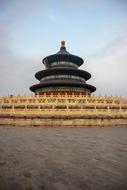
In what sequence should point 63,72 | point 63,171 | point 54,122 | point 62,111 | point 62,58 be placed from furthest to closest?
1. point 62,58
2. point 63,72
3. point 62,111
4. point 54,122
5. point 63,171

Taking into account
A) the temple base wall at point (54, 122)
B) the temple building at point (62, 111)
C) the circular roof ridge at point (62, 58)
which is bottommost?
the temple base wall at point (54, 122)

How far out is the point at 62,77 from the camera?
3750 cm

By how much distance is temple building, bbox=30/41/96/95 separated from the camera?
35844 mm

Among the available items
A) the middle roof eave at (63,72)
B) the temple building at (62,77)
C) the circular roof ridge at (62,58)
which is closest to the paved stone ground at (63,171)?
the temple building at (62,77)

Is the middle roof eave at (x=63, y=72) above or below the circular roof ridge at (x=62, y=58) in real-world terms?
below

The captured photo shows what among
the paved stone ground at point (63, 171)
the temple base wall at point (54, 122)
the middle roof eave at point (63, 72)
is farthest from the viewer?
the middle roof eave at point (63, 72)

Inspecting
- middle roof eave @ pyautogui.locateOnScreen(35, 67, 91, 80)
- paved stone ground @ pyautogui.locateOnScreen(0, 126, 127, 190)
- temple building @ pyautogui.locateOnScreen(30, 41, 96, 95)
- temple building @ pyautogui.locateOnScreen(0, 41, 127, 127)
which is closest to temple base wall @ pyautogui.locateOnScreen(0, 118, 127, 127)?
temple building @ pyautogui.locateOnScreen(0, 41, 127, 127)

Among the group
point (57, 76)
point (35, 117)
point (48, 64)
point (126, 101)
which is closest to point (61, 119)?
point (35, 117)

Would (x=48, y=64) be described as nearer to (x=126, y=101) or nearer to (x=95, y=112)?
(x=126, y=101)

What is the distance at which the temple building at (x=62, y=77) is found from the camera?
35.8m

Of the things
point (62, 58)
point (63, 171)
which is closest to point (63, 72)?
point (62, 58)

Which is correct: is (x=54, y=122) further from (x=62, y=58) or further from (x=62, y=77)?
(x=62, y=58)

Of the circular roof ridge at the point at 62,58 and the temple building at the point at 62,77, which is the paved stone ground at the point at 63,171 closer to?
the temple building at the point at 62,77

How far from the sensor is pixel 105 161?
18.4ft
